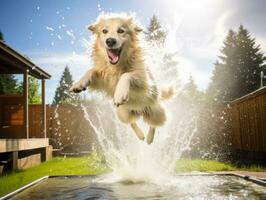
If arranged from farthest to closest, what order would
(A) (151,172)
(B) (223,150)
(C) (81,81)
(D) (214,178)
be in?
(B) (223,150) < (A) (151,172) < (D) (214,178) < (C) (81,81)

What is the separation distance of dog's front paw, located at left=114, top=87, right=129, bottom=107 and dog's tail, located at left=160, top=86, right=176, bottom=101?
205 centimetres

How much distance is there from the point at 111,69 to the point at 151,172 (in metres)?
3.48

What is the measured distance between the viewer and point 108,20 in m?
3.69

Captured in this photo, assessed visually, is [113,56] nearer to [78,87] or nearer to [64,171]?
[78,87]

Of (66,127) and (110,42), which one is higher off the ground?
(110,42)

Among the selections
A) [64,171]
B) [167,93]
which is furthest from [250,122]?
[167,93]

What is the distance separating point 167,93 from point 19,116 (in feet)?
24.2

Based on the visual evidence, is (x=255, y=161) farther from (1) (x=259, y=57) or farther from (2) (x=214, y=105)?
(1) (x=259, y=57)

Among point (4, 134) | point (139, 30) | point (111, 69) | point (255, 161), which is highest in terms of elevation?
point (139, 30)

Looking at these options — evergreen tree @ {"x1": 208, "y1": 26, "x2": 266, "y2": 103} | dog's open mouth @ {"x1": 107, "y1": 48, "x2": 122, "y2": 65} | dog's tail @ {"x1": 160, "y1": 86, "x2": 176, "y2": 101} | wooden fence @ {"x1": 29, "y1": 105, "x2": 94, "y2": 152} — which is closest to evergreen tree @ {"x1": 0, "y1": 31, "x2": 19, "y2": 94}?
wooden fence @ {"x1": 29, "y1": 105, "x2": 94, "y2": 152}

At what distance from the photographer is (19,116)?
11.5 m

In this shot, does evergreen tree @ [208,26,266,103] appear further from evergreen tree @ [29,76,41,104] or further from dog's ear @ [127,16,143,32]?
dog's ear @ [127,16,143,32]

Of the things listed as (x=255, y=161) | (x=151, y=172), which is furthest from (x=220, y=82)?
(x=151, y=172)

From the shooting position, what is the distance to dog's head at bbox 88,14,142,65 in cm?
339
